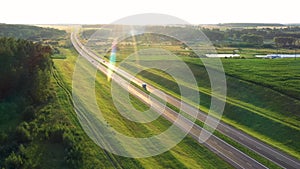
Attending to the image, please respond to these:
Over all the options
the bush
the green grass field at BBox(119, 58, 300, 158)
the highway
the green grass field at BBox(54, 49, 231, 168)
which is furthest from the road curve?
the bush

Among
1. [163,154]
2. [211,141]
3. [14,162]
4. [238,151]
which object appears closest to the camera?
[14,162]

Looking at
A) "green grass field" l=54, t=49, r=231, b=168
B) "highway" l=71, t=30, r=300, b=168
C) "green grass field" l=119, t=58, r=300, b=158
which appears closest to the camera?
"green grass field" l=54, t=49, r=231, b=168

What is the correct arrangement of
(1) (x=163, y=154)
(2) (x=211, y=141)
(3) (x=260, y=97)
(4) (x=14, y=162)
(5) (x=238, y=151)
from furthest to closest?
1. (3) (x=260, y=97)
2. (2) (x=211, y=141)
3. (5) (x=238, y=151)
4. (1) (x=163, y=154)
5. (4) (x=14, y=162)

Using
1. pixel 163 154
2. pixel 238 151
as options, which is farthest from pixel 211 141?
pixel 163 154

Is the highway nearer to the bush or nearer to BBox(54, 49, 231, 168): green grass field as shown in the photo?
BBox(54, 49, 231, 168): green grass field

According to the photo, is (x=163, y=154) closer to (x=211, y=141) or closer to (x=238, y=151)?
(x=211, y=141)

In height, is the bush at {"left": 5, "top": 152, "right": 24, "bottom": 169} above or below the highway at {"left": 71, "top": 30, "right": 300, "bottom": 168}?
below

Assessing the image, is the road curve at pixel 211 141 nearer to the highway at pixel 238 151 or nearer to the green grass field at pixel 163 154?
the highway at pixel 238 151

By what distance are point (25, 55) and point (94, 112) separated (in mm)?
20897

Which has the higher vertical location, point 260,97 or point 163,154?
point 260,97

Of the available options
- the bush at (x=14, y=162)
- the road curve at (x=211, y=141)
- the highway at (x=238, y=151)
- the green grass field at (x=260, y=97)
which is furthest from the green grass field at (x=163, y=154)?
the green grass field at (x=260, y=97)

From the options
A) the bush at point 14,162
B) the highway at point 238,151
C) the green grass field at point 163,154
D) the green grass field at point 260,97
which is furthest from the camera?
the green grass field at point 260,97

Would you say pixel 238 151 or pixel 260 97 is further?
pixel 260 97

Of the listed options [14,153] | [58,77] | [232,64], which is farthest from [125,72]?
[14,153]
